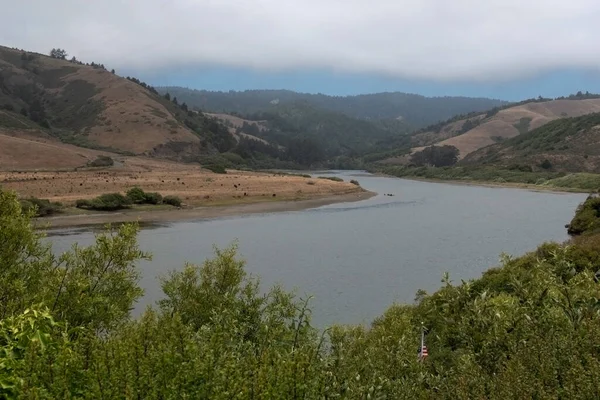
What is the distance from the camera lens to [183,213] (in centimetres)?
8300

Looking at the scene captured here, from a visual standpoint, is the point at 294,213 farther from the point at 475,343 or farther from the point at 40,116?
the point at 40,116

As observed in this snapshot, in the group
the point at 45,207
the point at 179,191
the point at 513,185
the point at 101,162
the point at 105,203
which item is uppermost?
the point at 101,162

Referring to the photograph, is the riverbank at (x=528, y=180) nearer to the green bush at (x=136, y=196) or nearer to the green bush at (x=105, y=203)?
the green bush at (x=136, y=196)

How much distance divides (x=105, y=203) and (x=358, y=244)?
131 feet

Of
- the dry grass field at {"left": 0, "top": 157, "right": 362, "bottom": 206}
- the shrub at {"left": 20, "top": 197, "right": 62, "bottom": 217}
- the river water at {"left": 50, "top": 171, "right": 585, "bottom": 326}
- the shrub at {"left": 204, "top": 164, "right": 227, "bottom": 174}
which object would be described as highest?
the shrub at {"left": 204, "top": 164, "right": 227, "bottom": 174}

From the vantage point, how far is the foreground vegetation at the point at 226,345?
324 inches

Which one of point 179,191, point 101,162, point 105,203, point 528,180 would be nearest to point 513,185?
point 528,180

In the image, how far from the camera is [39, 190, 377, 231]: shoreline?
70.9 meters

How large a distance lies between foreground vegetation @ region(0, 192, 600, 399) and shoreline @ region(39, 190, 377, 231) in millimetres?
45120

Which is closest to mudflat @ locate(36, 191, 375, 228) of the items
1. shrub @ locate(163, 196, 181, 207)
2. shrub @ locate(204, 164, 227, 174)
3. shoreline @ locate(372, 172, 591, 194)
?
shrub @ locate(163, 196, 181, 207)

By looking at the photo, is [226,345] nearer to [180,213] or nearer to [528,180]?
[180,213]

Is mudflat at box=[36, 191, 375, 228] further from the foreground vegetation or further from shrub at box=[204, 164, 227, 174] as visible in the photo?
the foreground vegetation

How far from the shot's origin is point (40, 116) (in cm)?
19638

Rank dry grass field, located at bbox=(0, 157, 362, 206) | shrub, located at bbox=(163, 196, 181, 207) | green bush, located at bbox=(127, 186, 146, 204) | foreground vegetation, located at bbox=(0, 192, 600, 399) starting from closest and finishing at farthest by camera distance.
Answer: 1. foreground vegetation, located at bbox=(0, 192, 600, 399)
2. green bush, located at bbox=(127, 186, 146, 204)
3. shrub, located at bbox=(163, 196, 181, 207)
4. dry grass field, located at bbox=(0, 157, 362, 206)
